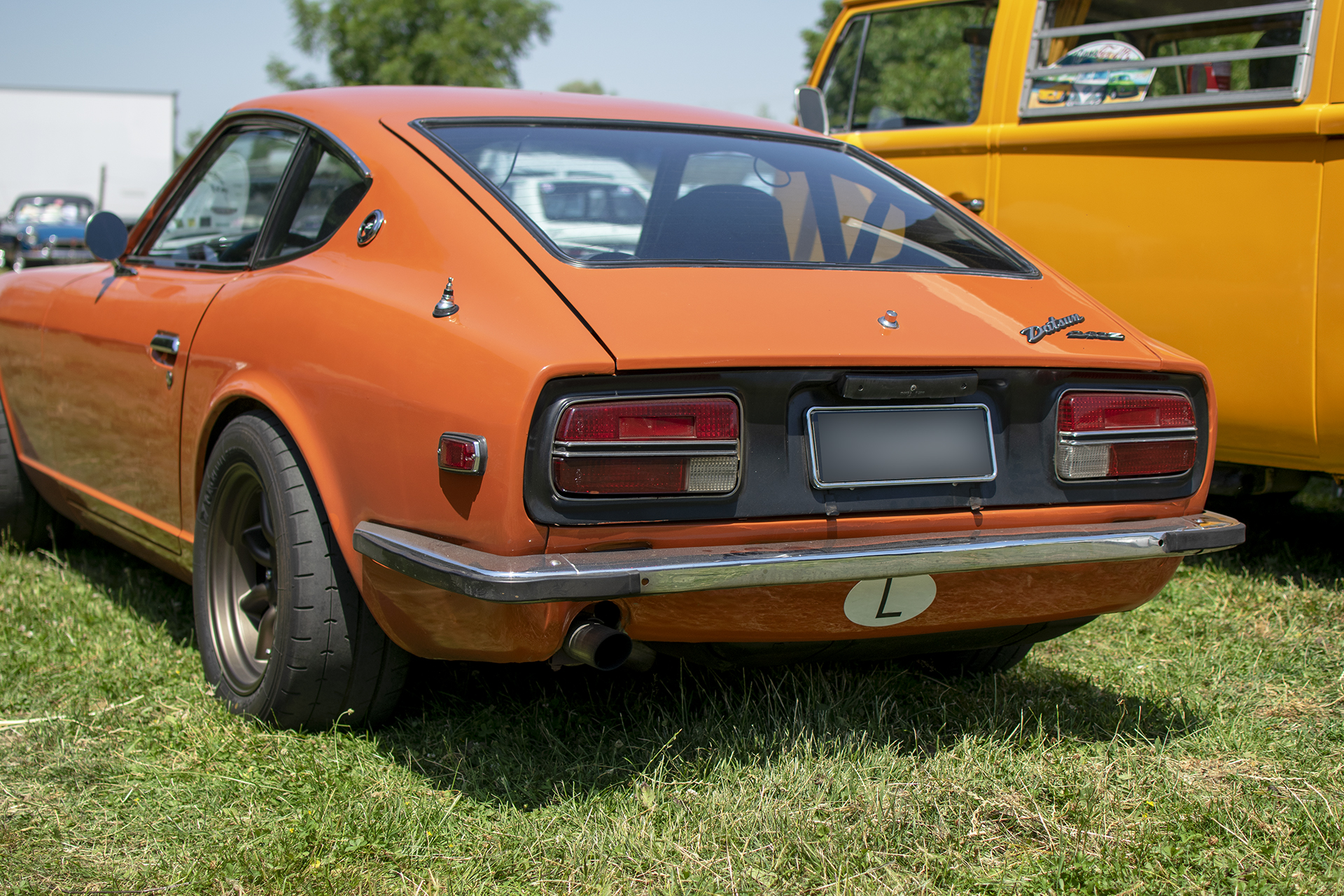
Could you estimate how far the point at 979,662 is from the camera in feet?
10.3

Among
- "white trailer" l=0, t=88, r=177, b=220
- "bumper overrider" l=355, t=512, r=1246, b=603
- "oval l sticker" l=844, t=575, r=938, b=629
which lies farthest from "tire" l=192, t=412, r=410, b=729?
"white trailer" l=0, t=88, r=177, b=220

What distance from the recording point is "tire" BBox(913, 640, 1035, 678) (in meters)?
3.13

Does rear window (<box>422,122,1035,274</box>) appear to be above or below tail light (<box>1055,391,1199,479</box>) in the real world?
above

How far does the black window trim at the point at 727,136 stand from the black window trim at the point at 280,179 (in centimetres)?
26

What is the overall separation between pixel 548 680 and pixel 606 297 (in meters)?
1.20

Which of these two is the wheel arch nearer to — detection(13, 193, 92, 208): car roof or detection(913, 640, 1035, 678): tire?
detection(913, 640, 1035, 678): tire

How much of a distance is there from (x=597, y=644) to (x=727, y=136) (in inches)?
62.9

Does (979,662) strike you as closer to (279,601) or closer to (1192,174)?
(279,601)

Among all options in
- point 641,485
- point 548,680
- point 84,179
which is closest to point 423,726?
point 548,680

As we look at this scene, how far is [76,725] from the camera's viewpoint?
2854 millimetres

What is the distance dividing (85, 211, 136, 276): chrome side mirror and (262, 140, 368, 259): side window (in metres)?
0.86

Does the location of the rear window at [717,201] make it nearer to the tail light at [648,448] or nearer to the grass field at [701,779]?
the tail light at [648,448]

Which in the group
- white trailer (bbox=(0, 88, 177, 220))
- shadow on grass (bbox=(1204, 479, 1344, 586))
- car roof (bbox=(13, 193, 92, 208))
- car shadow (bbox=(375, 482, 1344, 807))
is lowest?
car shadow (bbox=(375, 482, 1344, 807))

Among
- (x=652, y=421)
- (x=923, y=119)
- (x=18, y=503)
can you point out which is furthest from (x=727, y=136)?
(x=18, y=503)
